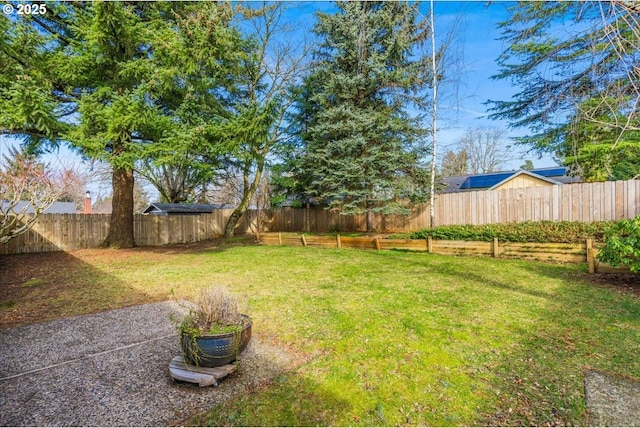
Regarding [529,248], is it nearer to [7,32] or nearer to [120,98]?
[120,98]

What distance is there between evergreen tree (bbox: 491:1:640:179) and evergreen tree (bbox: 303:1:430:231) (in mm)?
4010

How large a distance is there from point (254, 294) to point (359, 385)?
129 inches

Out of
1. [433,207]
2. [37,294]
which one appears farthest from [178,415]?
[433,207]

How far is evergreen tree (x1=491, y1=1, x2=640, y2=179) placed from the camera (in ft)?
9.29

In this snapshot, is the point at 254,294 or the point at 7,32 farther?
the point at 7,32

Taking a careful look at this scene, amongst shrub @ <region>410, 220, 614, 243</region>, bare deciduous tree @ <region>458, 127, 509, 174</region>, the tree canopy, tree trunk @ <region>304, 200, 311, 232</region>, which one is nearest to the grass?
shrub @ <region>410, 220, 614, 243</region>

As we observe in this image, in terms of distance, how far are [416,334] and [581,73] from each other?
190 inches

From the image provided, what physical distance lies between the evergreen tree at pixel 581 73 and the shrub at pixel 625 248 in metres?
1.05

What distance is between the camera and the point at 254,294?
5.58 meters

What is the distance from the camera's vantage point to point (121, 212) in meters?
11.3

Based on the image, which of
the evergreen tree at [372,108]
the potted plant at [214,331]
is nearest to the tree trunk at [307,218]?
the evergreen tree at [372,108]

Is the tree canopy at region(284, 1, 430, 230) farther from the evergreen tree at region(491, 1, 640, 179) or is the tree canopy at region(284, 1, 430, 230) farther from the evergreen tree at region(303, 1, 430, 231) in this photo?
the evergreen tree at region(491, 1, 640, 179)

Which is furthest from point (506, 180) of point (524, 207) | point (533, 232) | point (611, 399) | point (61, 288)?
point (61, 288)

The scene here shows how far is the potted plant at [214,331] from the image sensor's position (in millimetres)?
2830
